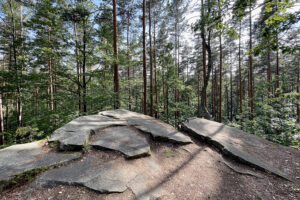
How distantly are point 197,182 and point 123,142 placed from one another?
1.86m

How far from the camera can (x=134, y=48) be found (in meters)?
7.44

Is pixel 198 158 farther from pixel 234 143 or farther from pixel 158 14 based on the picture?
pixel 158 14

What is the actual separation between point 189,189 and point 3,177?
2951mm

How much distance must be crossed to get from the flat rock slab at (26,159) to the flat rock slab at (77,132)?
0.69ft

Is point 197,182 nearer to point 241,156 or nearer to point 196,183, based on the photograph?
point 196,183

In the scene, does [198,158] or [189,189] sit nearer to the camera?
[189,189]

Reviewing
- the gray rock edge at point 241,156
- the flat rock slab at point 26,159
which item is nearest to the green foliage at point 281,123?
the gray rock edge at point 241,156

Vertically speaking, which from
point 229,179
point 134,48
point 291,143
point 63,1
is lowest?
point 291,143

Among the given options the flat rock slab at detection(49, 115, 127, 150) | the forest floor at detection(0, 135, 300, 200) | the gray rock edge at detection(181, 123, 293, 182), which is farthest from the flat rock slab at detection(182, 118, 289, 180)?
the flat rock slab at detection(49, 115, 127, 150)

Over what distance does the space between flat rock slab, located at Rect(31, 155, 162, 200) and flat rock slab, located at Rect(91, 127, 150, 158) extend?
26 centimetres

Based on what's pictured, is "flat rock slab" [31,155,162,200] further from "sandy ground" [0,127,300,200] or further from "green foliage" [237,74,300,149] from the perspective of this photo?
"green foliage" [237,74,300,149]

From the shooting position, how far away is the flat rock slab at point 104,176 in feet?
5.78

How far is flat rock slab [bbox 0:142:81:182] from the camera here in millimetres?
1776

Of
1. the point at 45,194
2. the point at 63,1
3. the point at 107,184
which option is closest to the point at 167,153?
the point at 107,184
